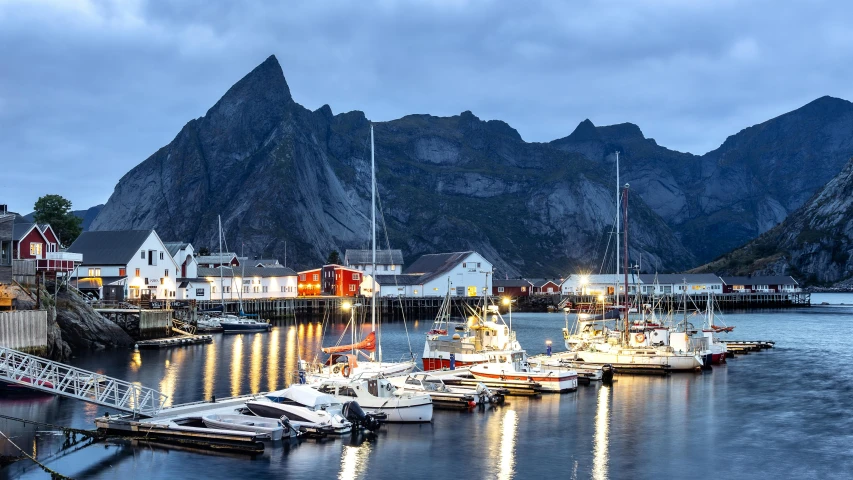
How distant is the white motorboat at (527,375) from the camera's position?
162 ft

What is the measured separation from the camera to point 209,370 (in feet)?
199

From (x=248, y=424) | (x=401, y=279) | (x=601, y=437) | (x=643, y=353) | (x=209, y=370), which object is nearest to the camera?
(x=248, y=424)

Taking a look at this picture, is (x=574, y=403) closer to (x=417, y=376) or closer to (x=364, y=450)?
(x=417, y=376)

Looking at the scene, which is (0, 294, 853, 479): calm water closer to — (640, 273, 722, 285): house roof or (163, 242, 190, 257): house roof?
(163, 242, 190, 257): house roof

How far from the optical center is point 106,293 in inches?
3922

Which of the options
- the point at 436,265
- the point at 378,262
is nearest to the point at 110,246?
the point at 378,262

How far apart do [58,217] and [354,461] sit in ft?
408

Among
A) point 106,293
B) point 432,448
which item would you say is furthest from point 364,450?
point 106,293

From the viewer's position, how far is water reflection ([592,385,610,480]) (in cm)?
3138

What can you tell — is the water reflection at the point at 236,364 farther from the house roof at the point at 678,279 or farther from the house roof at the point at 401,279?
the house roof at the point at 678,279

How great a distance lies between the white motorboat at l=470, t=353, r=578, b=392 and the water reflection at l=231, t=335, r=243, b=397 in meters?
15.1

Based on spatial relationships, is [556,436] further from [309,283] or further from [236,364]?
[309,283]

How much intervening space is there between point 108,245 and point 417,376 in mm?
74802

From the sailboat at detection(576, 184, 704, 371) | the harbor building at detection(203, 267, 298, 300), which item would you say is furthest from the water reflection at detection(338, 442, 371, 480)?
the harbor building at detection(203, 267, 298, 300)
